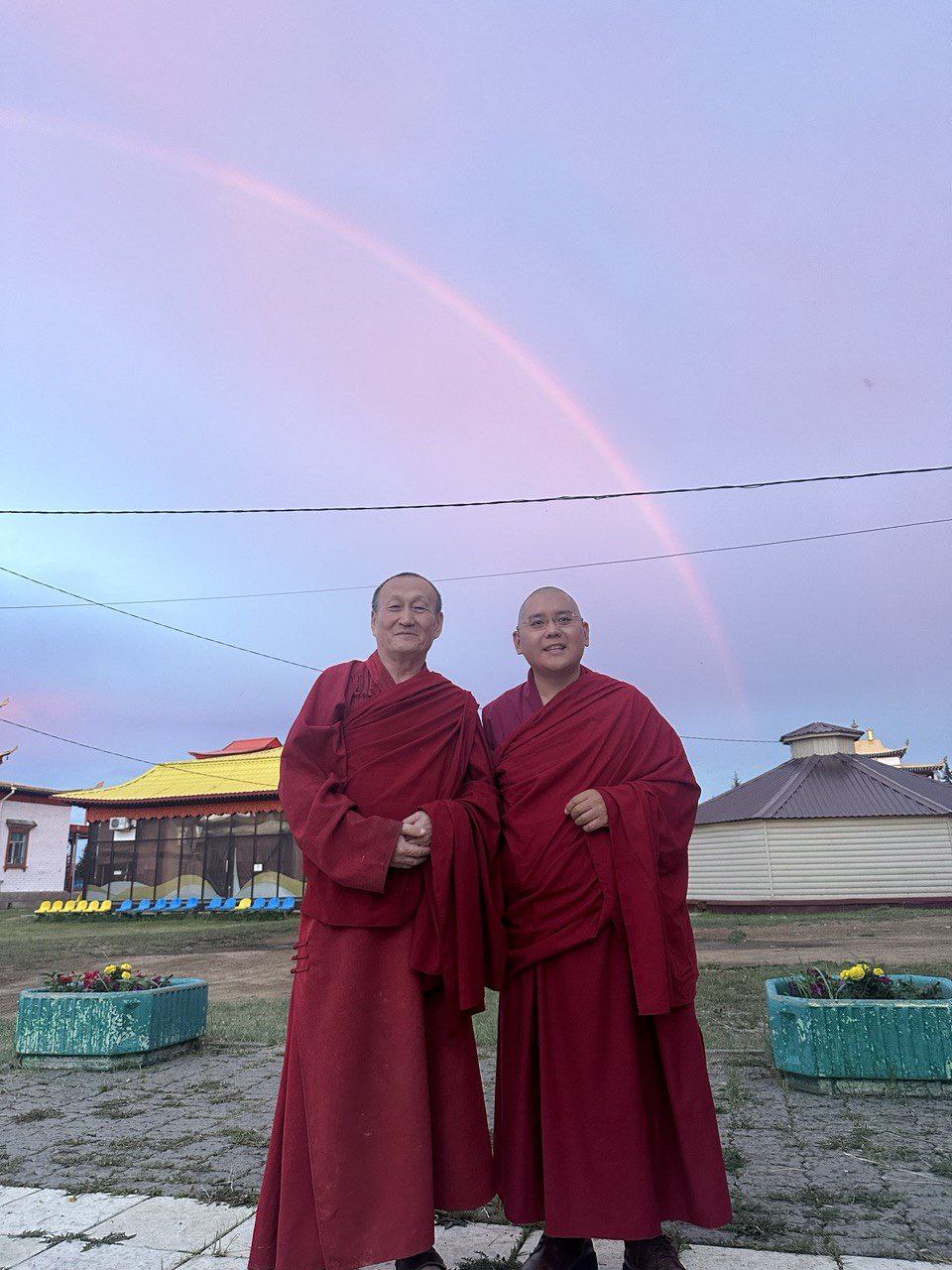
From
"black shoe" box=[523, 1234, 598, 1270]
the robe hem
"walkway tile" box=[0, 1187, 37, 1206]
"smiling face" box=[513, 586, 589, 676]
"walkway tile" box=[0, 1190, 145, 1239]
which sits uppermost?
"smiling face" box=[513, 586, 589, 676]

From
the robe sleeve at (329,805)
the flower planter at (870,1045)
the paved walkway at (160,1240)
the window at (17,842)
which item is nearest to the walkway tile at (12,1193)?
the paved walkway at (160,1240)

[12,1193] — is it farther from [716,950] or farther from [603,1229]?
[716,950]

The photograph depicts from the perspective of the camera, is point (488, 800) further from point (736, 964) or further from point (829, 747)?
point (829, 747)

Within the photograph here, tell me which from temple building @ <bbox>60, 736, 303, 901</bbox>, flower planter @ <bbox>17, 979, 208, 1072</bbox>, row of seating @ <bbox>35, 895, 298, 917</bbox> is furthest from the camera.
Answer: temple building @ <bbox>60, 736, 303, 901</bbox>

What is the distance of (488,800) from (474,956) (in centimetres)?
47

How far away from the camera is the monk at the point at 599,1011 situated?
2426 millimetres

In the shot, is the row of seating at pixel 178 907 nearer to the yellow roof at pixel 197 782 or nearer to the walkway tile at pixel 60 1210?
the yellow roof at pixel 197 782

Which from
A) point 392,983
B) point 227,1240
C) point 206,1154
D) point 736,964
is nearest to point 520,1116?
point 392,983

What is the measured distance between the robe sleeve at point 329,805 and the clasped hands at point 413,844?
0.03 metres

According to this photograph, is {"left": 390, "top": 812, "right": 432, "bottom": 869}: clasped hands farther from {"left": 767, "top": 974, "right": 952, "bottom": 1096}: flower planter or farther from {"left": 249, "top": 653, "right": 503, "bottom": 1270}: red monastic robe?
{"left": 767, "top": 974, "right": 952, "bottom": 1096}: flower planter

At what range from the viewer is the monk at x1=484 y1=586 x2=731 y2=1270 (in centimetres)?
243

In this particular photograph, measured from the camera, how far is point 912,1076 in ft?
14.4

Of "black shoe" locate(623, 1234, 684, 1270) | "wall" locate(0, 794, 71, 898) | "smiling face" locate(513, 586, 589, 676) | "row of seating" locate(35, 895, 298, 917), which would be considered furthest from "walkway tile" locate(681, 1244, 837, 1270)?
"wall" locate(0, 794, 71, 898)

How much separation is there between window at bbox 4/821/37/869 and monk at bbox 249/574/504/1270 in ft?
108
